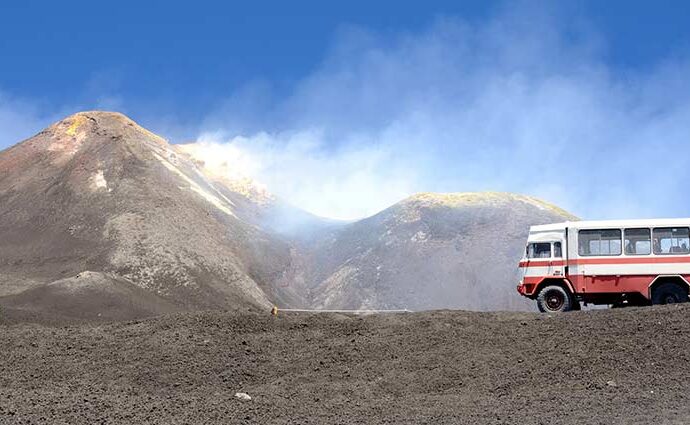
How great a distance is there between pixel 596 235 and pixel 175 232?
32239mm

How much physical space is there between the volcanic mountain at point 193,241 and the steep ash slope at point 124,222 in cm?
14

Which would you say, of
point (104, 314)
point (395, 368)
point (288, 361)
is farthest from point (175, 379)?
point (104, 314)

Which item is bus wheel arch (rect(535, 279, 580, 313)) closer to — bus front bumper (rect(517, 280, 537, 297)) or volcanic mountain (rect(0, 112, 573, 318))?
bus front bumper (rect(517, 280, 537, 297))

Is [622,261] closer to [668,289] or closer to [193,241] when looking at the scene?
[668,289]

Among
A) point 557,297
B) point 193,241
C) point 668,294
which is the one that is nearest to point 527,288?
point 557,297

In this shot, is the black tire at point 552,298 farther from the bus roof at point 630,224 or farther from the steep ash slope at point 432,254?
the steep ash slope at point 432,254

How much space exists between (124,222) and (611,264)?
3437 centimetres

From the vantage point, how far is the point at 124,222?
48875mm

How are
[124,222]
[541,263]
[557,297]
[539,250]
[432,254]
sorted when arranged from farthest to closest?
[432,254], [124,222], [539,250], [541,263], [557,297]

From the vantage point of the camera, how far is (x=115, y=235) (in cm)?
4709

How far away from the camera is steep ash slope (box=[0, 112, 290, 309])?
Result: 4362 centimetres

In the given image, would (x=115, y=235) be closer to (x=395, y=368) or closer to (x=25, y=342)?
(x=25, y=342)

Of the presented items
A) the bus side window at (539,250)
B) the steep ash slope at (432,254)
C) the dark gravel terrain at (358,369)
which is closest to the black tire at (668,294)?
the bus side window at (539,250)

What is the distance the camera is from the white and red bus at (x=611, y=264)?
2338cm
